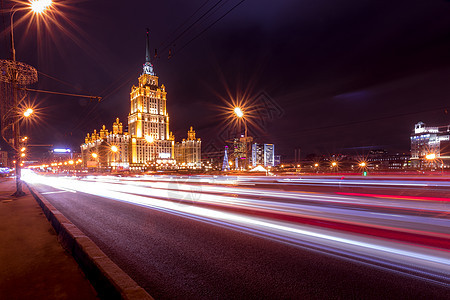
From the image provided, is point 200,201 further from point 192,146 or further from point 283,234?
point 192,146

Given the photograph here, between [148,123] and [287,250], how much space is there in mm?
119975

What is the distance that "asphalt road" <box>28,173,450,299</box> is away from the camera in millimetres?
3340

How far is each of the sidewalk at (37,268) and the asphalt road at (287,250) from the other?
76cm

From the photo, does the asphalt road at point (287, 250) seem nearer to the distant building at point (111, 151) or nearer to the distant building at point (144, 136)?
the distant building at point (144, 136)

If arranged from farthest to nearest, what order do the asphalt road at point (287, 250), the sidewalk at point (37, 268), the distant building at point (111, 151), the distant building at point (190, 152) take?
the distant building at point (190, 152) → the distant building at point (111, 151) → the asphalt road at point (287, 250) → the sidewalk at point (37, 268)

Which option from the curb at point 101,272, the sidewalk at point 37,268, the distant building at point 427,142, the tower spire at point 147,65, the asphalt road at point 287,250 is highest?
the tower spire at point 147,65

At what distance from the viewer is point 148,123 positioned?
384 feet

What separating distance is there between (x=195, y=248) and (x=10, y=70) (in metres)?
16.2

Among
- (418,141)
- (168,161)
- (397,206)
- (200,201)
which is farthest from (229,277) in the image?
(168,161)

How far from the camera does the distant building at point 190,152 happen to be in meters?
135

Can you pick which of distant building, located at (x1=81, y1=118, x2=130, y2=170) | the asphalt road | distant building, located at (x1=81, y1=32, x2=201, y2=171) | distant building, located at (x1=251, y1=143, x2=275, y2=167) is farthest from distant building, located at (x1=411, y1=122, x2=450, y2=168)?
distant building, located at (x1=81, y1=118, x2=130, y2=170)

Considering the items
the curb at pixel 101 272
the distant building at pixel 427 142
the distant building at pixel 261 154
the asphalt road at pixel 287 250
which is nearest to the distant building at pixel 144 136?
the distant building at pixel 261 154

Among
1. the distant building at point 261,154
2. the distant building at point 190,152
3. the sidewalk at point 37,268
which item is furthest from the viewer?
the distant building at point 261,154

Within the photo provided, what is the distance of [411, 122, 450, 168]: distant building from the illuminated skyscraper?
100324 millimetres
